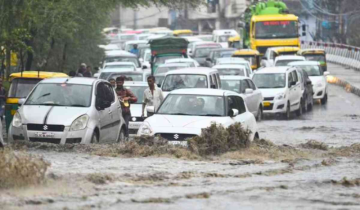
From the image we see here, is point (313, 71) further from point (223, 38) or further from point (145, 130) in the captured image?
point (223, 38)

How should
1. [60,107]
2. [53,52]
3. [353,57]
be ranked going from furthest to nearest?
[353,57], [53,52], [60,107]

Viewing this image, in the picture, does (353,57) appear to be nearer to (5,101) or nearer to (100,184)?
(5,101)

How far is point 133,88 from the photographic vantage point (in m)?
26.5

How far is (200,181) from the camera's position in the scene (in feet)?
44.6

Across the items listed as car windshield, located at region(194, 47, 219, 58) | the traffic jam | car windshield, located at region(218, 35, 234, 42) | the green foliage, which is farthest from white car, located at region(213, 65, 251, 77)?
car windshield, located at region(218, 35, 234, 42)

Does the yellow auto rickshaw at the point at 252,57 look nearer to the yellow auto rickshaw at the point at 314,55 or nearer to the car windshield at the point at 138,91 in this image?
the yellow auto rickshaw at the point at 314,55

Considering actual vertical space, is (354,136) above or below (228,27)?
above

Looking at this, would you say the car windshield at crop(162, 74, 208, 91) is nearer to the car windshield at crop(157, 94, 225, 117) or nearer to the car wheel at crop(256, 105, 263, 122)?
the car wheel at crop(256, 105, 263, 122)

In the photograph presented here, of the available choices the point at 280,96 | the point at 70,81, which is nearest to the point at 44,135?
the point at 70,81

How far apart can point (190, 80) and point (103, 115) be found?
27.2 feet

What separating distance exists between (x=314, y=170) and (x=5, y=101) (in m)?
9.67

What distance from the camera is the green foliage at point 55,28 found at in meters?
26.0

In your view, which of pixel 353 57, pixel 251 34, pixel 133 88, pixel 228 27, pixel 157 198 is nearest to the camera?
pixel 157 198

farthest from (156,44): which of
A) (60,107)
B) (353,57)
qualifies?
(60,107)
